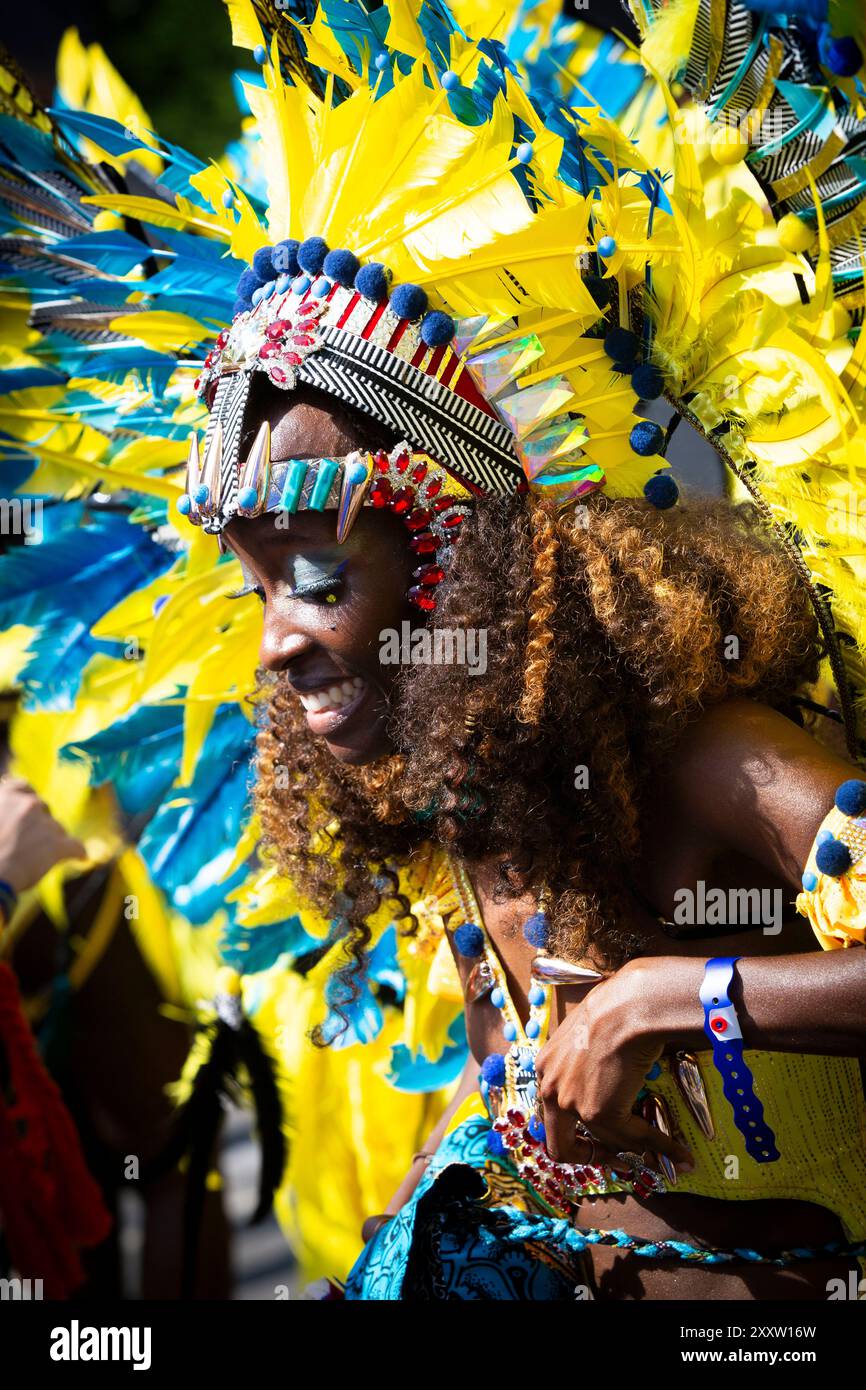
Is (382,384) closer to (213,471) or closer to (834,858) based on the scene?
(213,471)

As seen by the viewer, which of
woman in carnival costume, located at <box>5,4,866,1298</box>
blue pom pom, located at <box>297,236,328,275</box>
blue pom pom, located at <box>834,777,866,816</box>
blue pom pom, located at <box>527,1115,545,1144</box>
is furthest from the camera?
blue pom pom, located at <box>527,1115,545,1144</box>

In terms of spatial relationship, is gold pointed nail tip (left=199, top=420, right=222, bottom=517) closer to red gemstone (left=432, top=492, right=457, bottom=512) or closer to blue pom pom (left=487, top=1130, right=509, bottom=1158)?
red gemstone (left=432, top=492, right=457, bottom=512)

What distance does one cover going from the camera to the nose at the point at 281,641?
1.96 meters

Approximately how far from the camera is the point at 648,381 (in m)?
1.95

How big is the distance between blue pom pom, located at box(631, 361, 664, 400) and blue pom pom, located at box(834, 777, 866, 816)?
0.62 m

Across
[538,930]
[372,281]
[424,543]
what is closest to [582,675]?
[424,543]

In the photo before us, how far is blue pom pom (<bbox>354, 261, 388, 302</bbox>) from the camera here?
191 cm

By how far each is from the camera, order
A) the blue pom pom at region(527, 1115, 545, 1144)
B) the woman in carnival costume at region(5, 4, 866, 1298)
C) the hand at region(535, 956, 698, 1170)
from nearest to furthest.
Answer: the hand at region(535, 956, 698, 1170) → the woman in carnival costume at region(5, 4, 866, 1298) → the blue pom pom at region(527, 1115, 545, 1144)

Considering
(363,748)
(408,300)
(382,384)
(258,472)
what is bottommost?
(363,748)

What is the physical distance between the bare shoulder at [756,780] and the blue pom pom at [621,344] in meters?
0.50

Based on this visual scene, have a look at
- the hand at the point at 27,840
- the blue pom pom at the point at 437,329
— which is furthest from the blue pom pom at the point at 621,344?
the hand at the point at 27,840

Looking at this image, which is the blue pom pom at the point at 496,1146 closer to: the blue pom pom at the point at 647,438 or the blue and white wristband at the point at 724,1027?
the blue and white wristband at the point at 724,1027

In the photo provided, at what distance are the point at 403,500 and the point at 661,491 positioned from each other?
1.16ft

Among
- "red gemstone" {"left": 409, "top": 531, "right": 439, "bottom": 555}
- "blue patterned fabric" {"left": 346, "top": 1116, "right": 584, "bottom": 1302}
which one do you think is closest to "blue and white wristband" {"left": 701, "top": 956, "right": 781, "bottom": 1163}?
"blue patterned fabric" {"left": 346, "top": 1116, "right": 584, "bottom": 1302}
